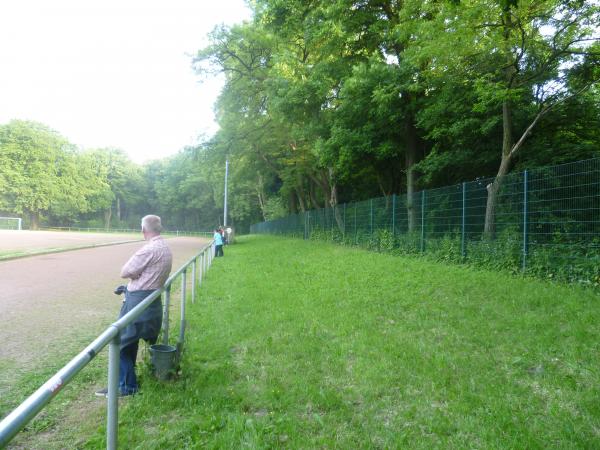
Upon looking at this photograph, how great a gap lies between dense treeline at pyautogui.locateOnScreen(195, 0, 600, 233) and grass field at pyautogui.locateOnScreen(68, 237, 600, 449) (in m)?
4.45

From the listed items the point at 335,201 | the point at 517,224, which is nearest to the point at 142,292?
the point at 517,224

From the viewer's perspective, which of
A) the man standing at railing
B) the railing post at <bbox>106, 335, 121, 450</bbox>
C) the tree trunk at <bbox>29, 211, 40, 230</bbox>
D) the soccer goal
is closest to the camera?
the railing post at <bbox>106, 335, 121, 450</bbox>

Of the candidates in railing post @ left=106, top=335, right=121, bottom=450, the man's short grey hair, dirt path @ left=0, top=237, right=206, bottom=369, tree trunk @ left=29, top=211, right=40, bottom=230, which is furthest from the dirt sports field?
tree trunk @ left=29, top=211, right=40, bottom=230

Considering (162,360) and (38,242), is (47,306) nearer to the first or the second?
(162,360)

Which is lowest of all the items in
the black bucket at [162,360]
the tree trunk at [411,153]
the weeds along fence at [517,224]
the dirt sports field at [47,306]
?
the dirt sports field at [47,306]

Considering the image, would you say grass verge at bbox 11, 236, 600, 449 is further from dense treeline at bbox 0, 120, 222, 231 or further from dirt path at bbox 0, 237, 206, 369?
dense treeline at bbox 0, 120, 222, 231

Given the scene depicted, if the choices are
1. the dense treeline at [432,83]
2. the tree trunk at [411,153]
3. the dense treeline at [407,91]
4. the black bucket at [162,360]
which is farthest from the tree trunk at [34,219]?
the black bucket at [162,360]

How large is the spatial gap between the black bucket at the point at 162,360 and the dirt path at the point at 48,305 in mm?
1745

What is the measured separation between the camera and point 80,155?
73188 millimetres

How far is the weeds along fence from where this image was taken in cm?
763

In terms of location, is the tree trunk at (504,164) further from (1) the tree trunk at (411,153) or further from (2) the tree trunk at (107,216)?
(2) the tree trunk at (107,216)

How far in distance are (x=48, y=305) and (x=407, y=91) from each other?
1213 centimetres

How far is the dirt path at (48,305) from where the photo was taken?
5.69m

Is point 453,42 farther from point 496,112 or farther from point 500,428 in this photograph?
point 500,428
